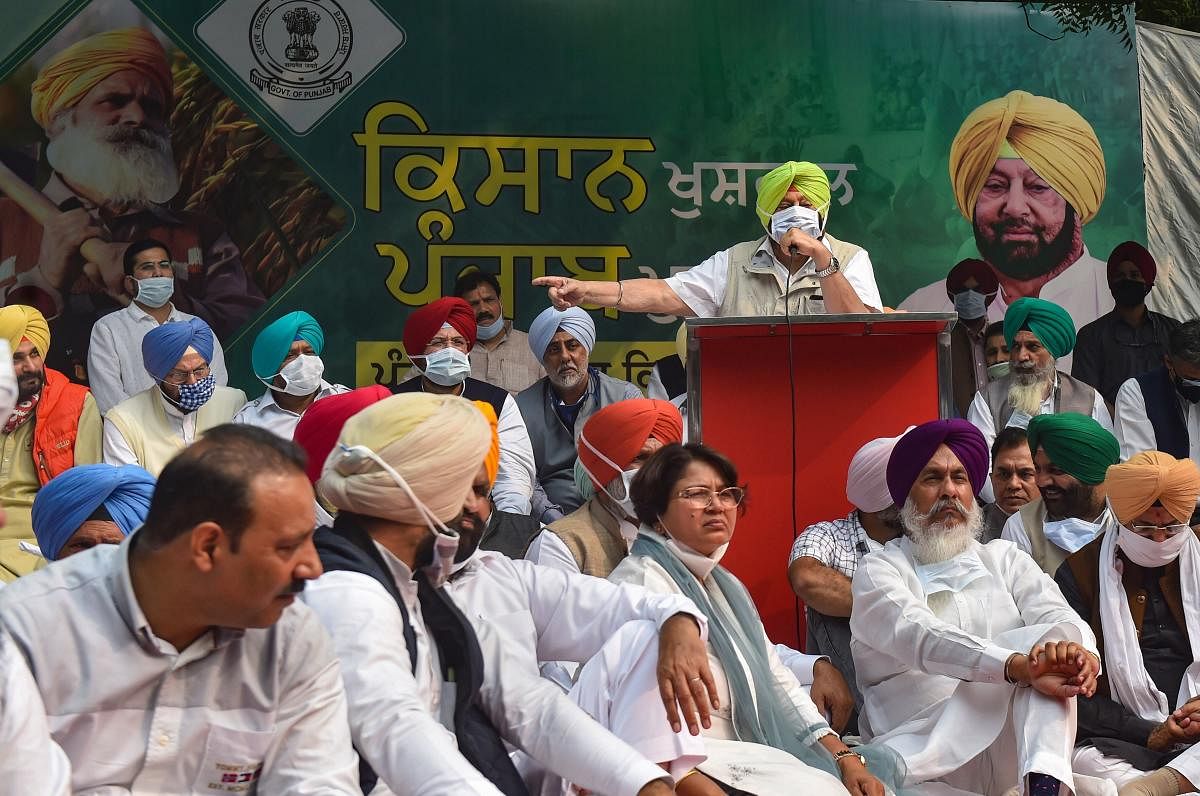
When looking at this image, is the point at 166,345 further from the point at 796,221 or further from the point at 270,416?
the point at 796,221

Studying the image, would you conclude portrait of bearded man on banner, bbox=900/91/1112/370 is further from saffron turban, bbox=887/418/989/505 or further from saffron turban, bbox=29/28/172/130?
saffron turban, bbox=29/28/172/130

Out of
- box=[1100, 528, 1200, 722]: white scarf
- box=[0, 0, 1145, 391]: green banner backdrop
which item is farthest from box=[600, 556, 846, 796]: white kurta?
box=[0, 0, 1145, 391]: green banner backdrop

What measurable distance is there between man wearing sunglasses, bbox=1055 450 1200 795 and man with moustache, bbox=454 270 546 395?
412 centimetres

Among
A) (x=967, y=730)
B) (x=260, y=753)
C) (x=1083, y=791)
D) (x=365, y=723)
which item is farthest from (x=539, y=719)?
(x=1083, y=791)

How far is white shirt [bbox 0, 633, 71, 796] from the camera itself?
222cm

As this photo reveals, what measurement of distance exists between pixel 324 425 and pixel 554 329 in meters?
4.19

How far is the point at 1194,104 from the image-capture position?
908 cm

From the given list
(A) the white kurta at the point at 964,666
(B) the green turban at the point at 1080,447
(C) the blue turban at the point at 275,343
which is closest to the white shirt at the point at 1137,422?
(B) the green turban at the point at 1080,447

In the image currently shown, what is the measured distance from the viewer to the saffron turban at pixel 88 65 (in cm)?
881

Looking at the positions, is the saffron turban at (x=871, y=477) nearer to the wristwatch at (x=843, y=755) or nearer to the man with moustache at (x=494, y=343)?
the wristwatch at (x=843, y=755)

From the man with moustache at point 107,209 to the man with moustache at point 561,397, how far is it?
2118 mm

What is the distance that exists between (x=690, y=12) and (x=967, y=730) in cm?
573

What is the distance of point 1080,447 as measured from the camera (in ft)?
19.1

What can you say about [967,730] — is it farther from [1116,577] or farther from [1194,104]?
[1194,104]
